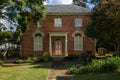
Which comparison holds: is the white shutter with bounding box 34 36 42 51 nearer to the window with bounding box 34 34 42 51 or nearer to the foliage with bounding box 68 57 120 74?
the window with bounding box 34 34 42 51

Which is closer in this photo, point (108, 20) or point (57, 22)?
point (108, 20)

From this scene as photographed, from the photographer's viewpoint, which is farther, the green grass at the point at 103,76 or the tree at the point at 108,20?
the tree at the point at 108,20

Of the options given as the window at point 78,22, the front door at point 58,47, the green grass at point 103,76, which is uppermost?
the window at point 78,22

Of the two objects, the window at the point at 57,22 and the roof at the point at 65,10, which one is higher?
the roof at the point at 65,10

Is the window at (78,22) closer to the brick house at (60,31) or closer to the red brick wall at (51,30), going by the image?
the brick house at (60,31)

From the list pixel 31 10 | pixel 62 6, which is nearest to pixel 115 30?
pixel 31 10

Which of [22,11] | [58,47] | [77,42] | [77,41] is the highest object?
[22,11]

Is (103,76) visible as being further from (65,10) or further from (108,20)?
(65,10)

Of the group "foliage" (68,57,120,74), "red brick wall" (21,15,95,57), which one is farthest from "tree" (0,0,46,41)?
"red brick wall" (21,15,95,57)

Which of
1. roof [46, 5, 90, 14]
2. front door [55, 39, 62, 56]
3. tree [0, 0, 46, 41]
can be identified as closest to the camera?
tree [0, 0, 46, 41]

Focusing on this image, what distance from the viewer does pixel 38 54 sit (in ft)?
149

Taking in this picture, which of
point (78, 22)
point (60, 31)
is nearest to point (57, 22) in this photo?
point (60, 31)

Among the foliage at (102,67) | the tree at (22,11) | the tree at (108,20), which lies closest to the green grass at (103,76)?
the foliage at (102,67)

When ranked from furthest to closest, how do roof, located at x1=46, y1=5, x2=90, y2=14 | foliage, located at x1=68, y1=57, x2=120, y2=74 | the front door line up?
the front door
roof, located at x1=46, y1=5, x2=90, y2=14
foliage, located at x1=68, y1=57, x2=120, y2=74
